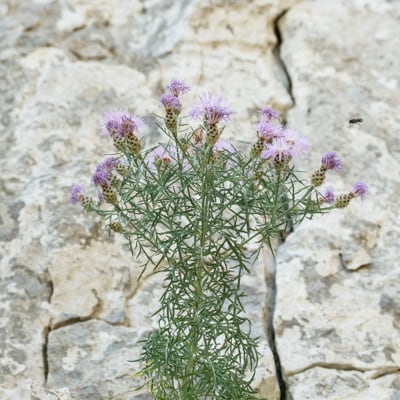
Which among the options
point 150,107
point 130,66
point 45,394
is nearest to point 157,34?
point 130,66

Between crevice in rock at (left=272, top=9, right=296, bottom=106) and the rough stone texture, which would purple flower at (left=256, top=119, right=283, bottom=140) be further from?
crevice in rock at (left=272, top=9, right=296, bottom=106)

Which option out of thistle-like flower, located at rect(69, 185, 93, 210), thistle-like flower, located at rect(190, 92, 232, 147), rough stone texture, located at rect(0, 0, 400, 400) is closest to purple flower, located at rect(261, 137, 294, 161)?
thistle-like flower, located at rect(190, 92, 232, 147)

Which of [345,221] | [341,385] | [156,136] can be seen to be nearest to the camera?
[341,385]

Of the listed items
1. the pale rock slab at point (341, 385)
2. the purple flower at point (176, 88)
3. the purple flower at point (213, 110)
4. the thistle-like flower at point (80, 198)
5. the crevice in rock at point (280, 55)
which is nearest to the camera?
the purple flower at point (213, 110)

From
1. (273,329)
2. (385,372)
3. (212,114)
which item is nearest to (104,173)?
(212,114)

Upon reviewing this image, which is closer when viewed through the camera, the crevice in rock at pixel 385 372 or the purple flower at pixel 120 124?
the purple flower at pixel 120 124

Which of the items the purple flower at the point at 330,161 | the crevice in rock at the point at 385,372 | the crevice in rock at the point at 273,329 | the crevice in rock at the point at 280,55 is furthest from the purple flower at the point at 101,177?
the crevice in rock at the point at 280,55

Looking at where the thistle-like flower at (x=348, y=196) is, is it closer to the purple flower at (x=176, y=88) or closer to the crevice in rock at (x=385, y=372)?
the purple flower at (x=176, y=88)

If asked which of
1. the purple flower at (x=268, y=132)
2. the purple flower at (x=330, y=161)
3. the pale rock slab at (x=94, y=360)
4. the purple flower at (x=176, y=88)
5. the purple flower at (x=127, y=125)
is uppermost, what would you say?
the purple flower at (x=176, y=88)

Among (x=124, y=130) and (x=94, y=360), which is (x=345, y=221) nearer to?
(x=94, y=360)
